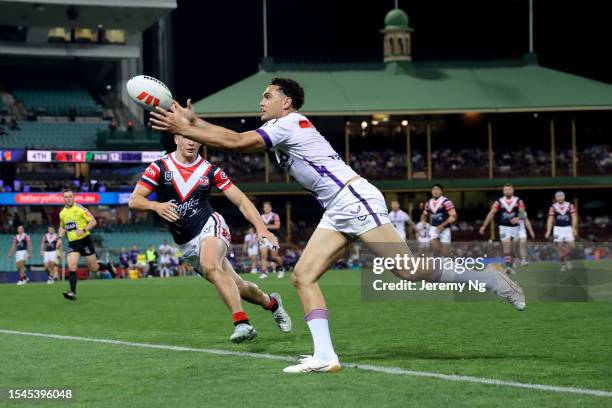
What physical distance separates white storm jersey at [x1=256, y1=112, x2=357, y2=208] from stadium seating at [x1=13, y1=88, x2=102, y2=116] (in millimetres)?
49668

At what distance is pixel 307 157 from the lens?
29.1ft

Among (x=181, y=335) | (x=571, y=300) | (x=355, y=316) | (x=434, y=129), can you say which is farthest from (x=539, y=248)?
(x=434, y=129)

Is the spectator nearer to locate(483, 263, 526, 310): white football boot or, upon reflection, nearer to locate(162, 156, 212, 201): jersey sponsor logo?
locate(162, 156, 212, 201): jersey sponsor logo

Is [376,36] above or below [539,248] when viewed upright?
above

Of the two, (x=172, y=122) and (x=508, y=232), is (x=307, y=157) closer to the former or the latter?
(x=172, y=122)

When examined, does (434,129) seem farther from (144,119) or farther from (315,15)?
(144,119)

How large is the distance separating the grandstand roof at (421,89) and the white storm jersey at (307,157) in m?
45.9

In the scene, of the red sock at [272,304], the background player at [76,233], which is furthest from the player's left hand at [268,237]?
the background player at [76,233]

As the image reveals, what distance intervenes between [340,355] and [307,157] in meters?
1.96

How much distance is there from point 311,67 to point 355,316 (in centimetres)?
4693

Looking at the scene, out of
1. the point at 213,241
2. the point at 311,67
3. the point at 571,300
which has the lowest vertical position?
the point at 571,300

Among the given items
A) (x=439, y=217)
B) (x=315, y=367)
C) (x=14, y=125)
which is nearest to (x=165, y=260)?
(x=14, y=125)

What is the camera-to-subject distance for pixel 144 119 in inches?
2373

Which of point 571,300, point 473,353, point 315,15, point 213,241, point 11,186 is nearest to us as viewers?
point 473,353
